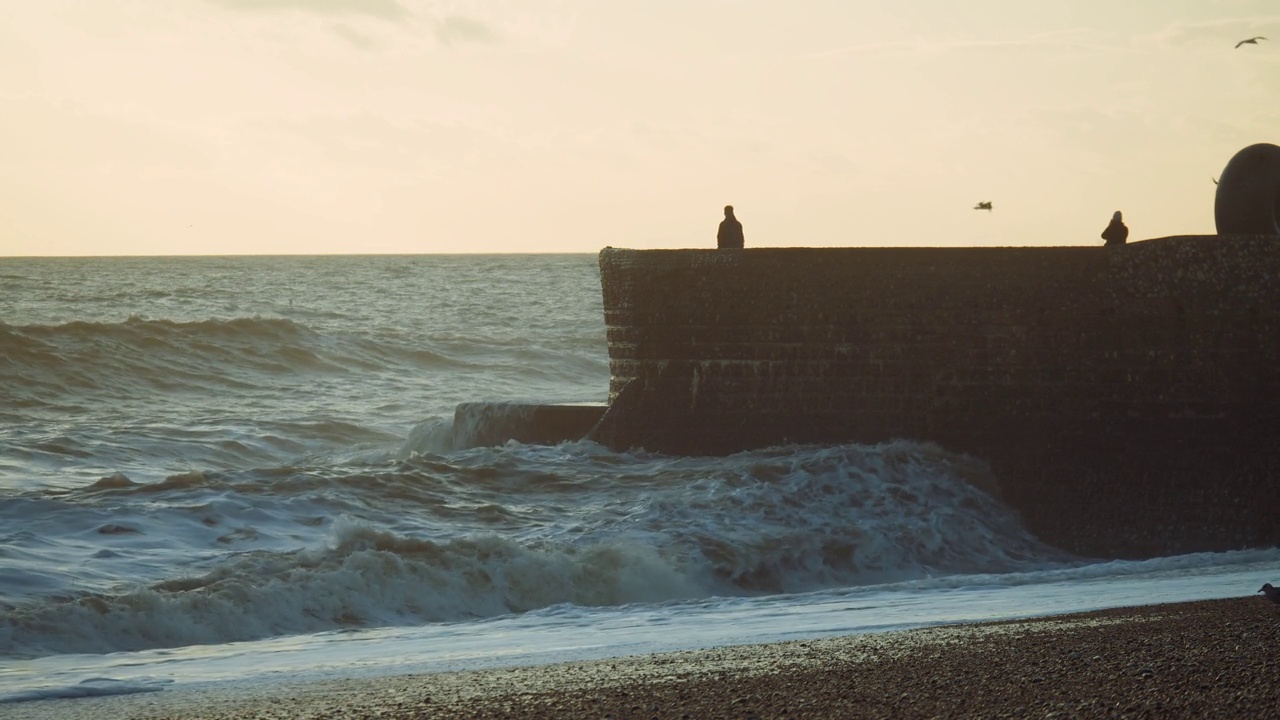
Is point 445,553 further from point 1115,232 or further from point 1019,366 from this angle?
point 1115,232

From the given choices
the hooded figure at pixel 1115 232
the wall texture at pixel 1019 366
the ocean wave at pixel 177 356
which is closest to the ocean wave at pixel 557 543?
the wall texture at pixel 1019 366

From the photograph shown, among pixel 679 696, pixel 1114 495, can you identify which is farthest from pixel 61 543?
pixel 1114 495

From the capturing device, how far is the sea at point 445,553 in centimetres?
662

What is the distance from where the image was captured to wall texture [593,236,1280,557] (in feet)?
33.4

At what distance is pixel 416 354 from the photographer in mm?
27703

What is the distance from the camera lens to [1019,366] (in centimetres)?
1089

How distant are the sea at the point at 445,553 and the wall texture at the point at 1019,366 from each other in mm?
351

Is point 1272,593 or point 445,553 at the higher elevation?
point 1272,593

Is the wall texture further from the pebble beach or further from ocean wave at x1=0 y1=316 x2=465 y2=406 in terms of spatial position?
ocean wave at x1=0 y1=316 x2=465 y2=406

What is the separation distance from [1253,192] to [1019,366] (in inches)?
113

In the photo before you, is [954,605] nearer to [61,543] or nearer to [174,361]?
[61,543]

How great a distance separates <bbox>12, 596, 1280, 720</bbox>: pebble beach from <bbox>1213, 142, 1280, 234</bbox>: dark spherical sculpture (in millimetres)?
6738

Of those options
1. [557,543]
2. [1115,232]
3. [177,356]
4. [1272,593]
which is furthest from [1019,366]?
[177,356]

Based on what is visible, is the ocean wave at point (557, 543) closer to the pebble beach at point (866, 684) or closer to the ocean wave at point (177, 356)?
the pebble beach at point (866, 684)
